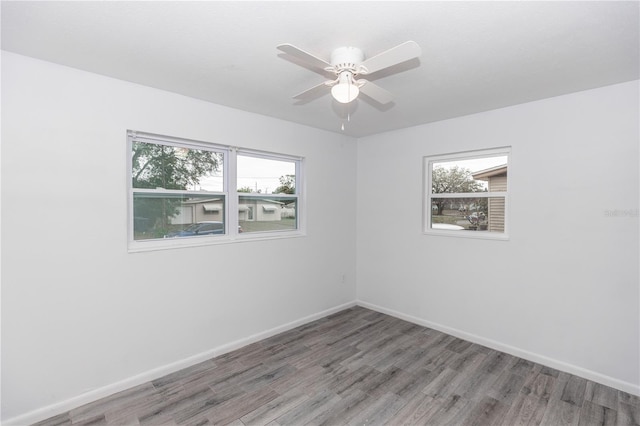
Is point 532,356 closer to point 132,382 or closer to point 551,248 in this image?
point 551,248

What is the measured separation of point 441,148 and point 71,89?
11.4 feet

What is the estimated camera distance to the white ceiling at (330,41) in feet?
4.98

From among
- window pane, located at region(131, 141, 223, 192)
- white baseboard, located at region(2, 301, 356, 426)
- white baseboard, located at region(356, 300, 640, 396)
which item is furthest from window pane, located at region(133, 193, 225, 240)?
white baseboard, located at region(356, 300, 640, 396)

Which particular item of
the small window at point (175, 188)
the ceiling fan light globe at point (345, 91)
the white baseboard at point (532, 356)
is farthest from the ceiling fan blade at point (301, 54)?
the white baseboard at point (532, 356)

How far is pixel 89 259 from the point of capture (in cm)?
225

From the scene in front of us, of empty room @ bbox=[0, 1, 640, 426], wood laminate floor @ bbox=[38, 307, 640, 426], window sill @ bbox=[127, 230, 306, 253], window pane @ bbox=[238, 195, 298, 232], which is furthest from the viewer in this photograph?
window pane @ bbox=[238, 195, 298, 232]

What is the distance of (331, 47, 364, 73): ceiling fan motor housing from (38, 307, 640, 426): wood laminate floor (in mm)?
2346

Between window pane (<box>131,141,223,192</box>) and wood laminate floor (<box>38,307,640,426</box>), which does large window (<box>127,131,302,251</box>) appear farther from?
wood laminate floor (<box>38,307,640,426</box>)

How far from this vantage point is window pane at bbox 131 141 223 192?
259 centimetres

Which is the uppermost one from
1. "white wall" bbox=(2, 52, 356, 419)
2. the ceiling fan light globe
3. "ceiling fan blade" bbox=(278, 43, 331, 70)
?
"ceiling fan blade" bbox=(278, 43, 331, 70)

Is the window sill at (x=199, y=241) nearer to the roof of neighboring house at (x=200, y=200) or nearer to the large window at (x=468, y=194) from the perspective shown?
the roof of neighboring house at (x=200, y=200)

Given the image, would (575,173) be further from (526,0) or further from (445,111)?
(526,0)

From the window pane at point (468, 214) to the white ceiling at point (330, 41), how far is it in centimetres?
114

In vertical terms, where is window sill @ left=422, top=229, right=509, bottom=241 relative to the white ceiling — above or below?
below
